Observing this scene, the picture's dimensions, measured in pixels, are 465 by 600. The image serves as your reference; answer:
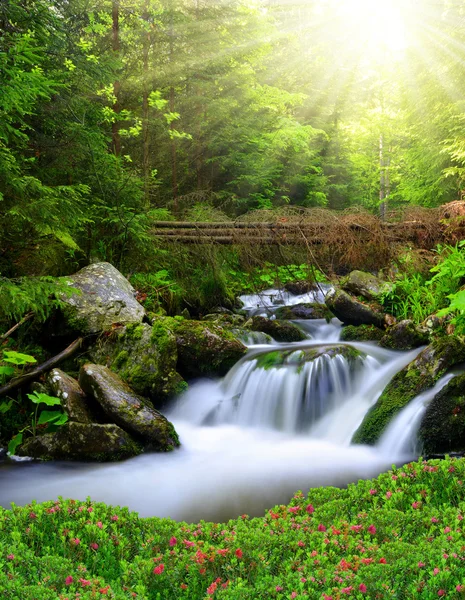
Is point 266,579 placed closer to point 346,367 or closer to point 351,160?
point 346,367

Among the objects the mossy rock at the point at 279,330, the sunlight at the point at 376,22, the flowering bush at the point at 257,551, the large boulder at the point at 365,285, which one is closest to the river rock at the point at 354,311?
the large boulder at the point at 365,285

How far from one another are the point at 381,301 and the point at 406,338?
6.10 feet

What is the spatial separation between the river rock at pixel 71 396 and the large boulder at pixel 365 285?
21.7ft

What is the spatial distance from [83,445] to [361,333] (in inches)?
241

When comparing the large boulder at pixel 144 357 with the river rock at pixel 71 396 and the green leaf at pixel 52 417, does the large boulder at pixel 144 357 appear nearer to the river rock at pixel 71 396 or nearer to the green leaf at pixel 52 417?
the river rock at pixel 71 396

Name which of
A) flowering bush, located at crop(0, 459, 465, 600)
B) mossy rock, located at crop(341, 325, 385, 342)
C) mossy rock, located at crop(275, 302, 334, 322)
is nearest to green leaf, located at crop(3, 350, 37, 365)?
flowering bush, located at crop(0, 459, 465, 600)

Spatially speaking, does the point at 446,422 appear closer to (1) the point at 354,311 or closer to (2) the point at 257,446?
(2) the point at 257,446

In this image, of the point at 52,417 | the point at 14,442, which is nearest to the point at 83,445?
the point at 52,417

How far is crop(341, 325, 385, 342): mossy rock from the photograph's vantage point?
9859 mm

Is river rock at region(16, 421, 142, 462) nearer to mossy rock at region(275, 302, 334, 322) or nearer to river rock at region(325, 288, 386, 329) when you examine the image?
river rock at region(325, 288, 386, 329)

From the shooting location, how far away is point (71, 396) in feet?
21.3

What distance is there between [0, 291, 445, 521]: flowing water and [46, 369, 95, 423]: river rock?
630 millimetres

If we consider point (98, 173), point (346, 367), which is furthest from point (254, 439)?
point (98, 173)

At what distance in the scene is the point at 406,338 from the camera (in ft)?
28.8
